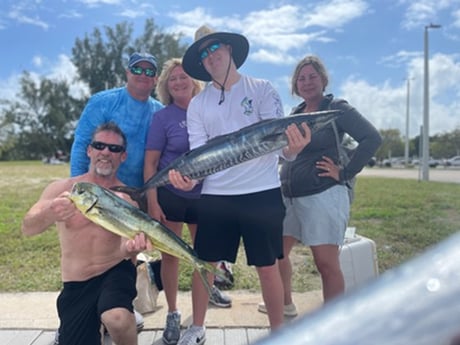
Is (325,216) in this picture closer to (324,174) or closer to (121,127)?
(324,174)

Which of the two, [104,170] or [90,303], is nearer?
[90,303]

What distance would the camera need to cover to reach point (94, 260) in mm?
3010

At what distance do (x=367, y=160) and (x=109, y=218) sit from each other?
1.85 m

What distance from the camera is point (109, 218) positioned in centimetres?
260

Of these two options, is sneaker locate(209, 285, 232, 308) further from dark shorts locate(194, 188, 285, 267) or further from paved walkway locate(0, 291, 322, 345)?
dark shorts locate(194, 188, 285, 267)

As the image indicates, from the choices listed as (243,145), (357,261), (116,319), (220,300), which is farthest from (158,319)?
(243,145)

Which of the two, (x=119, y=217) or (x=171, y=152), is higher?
(x=171, y=152)

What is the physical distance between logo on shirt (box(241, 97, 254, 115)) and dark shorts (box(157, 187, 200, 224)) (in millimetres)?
859

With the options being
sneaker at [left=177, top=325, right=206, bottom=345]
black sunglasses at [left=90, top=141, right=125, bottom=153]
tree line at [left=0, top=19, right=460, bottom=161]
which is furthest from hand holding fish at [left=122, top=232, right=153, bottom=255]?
tree line at [left=0, top=19, right=460, bottom=161]

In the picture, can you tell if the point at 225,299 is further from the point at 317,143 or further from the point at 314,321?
the point at 314,321

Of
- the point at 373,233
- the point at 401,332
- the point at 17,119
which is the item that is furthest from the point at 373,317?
the point at 17,119

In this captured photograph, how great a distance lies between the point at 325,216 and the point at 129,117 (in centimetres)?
169

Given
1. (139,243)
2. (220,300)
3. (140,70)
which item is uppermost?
(140,70)

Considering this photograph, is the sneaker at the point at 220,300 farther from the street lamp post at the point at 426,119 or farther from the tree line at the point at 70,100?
the tree line at the point at 70,100
